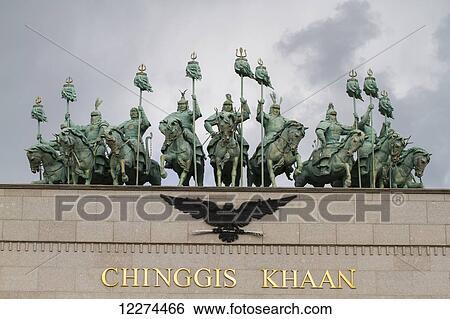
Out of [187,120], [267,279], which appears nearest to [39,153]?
[187,120]

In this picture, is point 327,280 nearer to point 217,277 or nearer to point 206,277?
point 217,277

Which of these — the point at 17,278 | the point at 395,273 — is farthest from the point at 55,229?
the point at 395,273

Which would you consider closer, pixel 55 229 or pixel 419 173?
pixel 55 229

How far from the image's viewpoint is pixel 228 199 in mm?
32188

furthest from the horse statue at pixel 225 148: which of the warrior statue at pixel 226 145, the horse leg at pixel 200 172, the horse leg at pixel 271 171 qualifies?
the horse leg at pixel 271 171

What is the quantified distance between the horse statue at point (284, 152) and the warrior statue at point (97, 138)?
416cm

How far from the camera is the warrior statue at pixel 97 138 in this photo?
34.1 metres

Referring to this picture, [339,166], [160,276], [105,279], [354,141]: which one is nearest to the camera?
[105,279]

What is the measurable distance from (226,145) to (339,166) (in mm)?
3048

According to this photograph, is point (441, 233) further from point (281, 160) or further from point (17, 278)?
point (17, 278)

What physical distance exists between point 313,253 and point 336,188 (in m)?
1.88

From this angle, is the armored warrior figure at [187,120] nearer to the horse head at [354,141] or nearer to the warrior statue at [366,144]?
the horse head at [354,141]

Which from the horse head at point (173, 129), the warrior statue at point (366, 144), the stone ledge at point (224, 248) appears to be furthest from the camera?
the warrior statue at point (366, 144)

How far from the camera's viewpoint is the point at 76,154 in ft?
110
